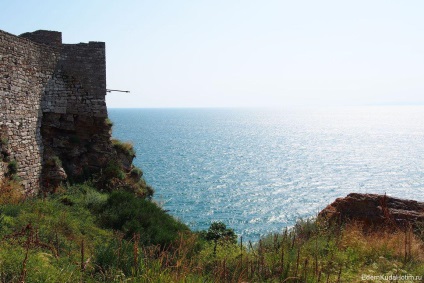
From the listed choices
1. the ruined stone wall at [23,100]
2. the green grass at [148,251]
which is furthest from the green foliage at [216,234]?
the ruined stone wall at [23,100]

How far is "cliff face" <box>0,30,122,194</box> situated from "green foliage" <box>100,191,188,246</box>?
11.1 feet

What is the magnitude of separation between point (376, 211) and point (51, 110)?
1300 cm

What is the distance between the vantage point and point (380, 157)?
71.9 meters

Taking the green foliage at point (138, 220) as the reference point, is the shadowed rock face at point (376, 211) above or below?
above

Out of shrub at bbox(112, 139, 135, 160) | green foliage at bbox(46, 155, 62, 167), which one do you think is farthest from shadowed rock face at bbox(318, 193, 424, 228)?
green foliage at bbox(46, 155, 62, 167)

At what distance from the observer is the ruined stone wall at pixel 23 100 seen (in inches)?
466

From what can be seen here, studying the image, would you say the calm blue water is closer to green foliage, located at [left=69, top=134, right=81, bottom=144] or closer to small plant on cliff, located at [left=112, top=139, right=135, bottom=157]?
small plant on cliff, located at [left=112, top=139, right=135, bottom=157]

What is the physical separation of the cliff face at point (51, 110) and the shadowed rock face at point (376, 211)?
1029cm

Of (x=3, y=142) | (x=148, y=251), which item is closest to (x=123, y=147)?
(x=3, y=142)

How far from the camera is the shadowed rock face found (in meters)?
10.7

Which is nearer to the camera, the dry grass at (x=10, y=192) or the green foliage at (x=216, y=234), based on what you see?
the dry grass at (x=10, y=192)

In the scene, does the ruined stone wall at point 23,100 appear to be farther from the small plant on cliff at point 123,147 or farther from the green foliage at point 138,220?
the small plant on cliff at point 123,147

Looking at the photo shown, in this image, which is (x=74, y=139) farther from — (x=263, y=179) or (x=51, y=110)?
(x=263, y=179)

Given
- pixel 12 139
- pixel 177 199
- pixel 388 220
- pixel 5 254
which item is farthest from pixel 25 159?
pixel 177 199
